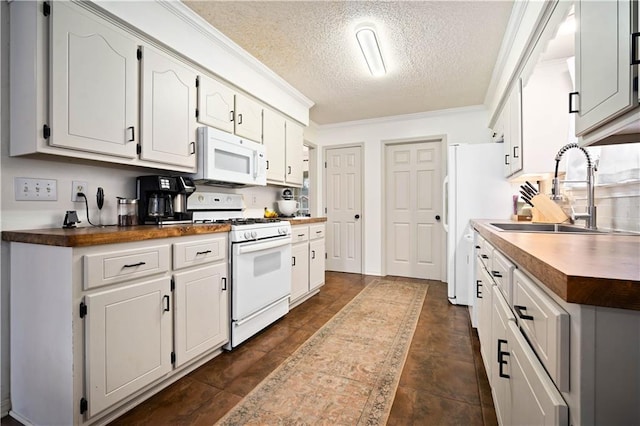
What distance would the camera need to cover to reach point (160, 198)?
208cm

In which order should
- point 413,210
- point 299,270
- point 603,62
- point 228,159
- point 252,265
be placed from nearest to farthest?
1. point 603,62
2. point 252,265
3. point 228,159
4. point 299,270
5. point 413,210

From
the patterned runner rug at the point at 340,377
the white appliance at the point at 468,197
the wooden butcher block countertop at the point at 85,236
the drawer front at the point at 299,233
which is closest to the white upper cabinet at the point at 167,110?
the wooden butcher block countertop at the point at 85,236

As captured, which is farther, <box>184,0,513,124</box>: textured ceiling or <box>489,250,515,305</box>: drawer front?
<box>184,0,513,124</box>: textured ceiling

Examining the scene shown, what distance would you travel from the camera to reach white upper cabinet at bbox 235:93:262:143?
2758 millimetres

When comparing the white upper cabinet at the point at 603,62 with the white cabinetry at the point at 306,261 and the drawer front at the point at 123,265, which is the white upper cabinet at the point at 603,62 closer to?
the drawer front at the point at 123,265

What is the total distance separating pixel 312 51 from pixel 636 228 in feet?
8.23

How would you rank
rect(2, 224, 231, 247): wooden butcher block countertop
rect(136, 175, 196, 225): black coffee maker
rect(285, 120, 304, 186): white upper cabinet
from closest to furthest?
rect(2, 224, 231, 247): wooden butcher block countertop → rect(136, 175, 196, 225): black coffee maker → rect(285, 120, 304, 186): white upper cabinet

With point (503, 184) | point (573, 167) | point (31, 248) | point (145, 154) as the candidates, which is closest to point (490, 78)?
point (503, 184)

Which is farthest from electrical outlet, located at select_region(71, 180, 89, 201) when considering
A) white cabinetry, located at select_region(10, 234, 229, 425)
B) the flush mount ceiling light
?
the flush mount ceiling light

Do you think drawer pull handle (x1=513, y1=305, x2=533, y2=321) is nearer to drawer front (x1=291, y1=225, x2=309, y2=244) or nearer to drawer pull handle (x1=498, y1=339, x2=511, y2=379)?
drawer pull handle (x1=498, y1=339, x2=511, y2=379)

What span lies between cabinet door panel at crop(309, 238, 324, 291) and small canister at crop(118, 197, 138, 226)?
183cm

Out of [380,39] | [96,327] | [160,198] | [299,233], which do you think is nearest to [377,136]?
[380,39]

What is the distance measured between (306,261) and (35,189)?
2256 mm

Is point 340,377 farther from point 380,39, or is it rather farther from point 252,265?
point 380,39
